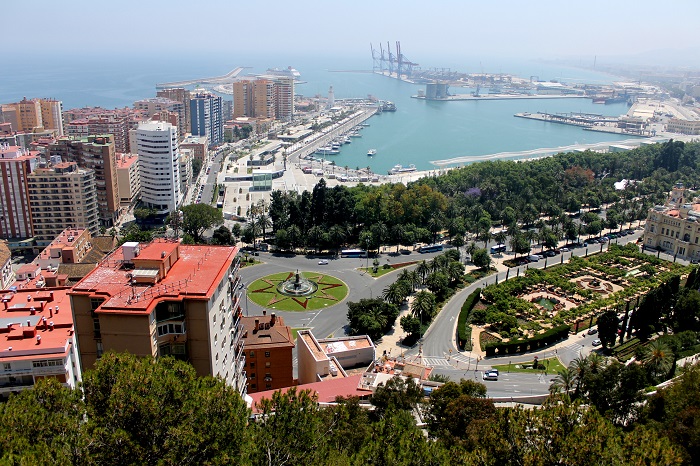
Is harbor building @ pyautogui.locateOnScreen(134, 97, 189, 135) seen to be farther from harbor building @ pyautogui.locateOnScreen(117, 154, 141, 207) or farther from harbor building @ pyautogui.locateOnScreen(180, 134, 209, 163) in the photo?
harbor building @ pyautogui.locateOnScreen(117, 154, 141, 207)

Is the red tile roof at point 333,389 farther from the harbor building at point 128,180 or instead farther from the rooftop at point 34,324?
the harbor building at point 128,180

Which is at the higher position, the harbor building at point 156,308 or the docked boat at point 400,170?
the harbor building at point 156,308

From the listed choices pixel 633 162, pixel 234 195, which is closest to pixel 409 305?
pixel 234 195

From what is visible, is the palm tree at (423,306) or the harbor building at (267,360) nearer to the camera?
the harbor building at (267,360)

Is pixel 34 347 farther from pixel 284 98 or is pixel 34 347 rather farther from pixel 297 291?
pixel 284 98

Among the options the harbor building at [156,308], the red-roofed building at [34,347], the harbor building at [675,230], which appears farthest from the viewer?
the harbor building at [675,230]

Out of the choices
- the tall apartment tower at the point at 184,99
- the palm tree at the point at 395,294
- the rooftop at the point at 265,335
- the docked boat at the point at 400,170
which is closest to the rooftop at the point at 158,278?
the rooftop at the point at 265,335

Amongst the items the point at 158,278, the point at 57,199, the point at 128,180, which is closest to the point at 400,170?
the point at 128,180
